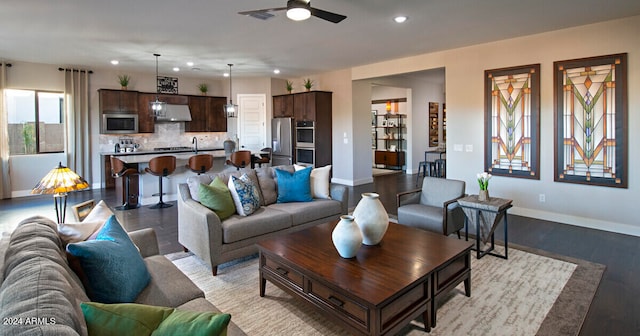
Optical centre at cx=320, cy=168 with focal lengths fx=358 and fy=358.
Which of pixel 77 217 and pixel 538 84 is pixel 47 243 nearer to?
pixel 77 217

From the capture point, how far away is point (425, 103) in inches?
434

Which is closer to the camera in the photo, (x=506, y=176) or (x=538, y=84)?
(x=538, y=84)

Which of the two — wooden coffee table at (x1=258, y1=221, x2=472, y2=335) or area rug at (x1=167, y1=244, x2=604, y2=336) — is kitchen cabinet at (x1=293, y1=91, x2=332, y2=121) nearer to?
area rug at (x1=167, y1=244, x2=604, y2=336)

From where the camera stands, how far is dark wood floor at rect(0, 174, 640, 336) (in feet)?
8.76

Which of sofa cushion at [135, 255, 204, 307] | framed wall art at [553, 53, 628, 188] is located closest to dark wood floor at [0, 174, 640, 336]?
framed wall art at [553, 53, 628, 188]

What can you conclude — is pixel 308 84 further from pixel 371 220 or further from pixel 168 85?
pixel 371 220

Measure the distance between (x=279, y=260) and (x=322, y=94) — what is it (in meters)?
6.61

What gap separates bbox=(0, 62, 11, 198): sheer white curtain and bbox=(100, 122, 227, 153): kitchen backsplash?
171 centimetres

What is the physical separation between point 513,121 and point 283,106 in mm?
5619

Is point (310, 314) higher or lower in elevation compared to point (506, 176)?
lower

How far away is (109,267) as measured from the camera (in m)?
1.76

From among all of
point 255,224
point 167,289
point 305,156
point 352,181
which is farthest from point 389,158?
point 167,289

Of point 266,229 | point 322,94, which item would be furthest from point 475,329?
point 322,94

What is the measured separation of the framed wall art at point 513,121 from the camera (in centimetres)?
542
